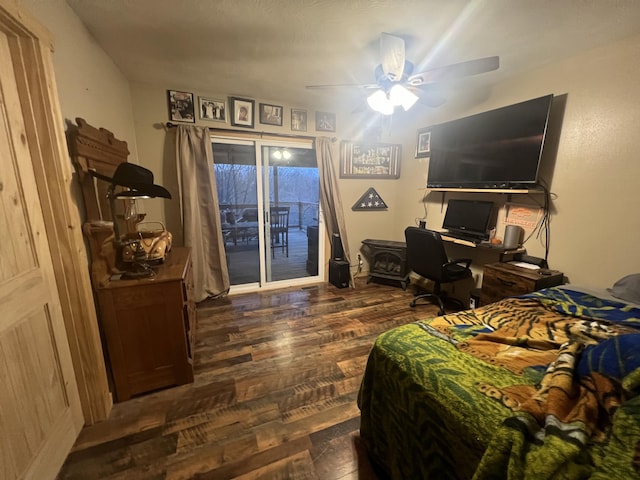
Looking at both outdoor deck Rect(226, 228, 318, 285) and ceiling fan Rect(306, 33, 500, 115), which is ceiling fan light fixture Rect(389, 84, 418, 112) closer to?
ceiling fan Rect(306, 33, 500, 115)

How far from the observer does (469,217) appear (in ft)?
9.71

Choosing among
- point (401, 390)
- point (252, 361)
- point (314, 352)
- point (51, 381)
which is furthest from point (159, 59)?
point (401, 390)

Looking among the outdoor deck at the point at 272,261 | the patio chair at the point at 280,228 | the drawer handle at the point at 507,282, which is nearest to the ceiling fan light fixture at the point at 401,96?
the drawer handle at the point at 507,282

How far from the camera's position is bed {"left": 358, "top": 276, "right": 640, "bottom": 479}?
654mm

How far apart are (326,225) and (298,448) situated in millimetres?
2705

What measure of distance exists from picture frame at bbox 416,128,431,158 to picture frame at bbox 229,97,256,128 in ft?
7.39

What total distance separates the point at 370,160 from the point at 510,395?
346cm

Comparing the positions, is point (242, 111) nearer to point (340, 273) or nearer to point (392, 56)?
point (392, 56)

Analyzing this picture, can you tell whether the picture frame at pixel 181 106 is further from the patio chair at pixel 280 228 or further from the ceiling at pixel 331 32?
the patio chair at pixel 280 228

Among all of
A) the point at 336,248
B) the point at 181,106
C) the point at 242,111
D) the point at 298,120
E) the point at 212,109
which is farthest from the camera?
the point at 336,248

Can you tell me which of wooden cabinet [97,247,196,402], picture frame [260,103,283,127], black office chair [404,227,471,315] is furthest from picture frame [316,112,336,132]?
wooden cabinet [97,247,196,402]

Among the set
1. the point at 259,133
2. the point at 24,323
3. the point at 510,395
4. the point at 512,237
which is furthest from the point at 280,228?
the point at 510,395

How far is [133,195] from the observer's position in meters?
1.65

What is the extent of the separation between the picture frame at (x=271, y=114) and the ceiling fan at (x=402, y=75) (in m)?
1.53
